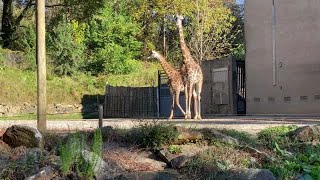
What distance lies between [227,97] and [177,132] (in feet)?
69.4

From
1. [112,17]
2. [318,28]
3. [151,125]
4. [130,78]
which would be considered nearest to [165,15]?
[112,17]

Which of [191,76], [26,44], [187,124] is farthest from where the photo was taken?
[26,44]

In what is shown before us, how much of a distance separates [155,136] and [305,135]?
3322 mm

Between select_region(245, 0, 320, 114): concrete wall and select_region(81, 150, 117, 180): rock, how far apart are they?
67.1 feet

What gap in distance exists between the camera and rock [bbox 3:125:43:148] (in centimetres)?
895

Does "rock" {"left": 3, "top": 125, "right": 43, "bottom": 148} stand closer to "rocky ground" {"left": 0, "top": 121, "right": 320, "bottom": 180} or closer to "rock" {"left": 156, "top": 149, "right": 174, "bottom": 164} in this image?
"rocky ground" {"left": 0, "top": 121, "right": 320, "bottom": 180}

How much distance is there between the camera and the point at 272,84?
29.2 meters

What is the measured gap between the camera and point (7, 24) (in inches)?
1719

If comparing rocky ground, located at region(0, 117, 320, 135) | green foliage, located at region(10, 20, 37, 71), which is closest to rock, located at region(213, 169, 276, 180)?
rocky ground, located at region(0, 117, 320, 135)

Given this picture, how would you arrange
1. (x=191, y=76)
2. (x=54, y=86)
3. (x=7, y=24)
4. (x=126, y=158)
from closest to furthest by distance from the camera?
(x=126, y=158)
(x=191, y=76)
(x=54, y=86)
(x=7, y=24)

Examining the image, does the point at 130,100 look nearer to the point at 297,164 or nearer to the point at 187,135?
the point at 187,135

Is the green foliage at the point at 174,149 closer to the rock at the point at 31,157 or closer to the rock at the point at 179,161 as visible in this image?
the rock at the point at 179,161

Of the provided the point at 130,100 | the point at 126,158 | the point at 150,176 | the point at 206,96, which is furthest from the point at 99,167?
the point at 130,100

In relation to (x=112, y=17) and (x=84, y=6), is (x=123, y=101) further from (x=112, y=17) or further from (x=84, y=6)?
(x=112, y=17)
